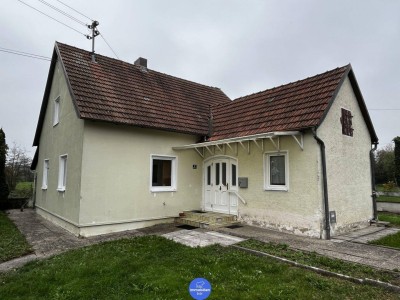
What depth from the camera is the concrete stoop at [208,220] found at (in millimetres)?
9866

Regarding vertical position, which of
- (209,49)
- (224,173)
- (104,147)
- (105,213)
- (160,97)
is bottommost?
(105,213)

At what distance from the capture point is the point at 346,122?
396 inches

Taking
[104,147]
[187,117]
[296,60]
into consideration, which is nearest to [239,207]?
[187,117]

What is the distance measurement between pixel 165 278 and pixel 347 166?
26.5 ft

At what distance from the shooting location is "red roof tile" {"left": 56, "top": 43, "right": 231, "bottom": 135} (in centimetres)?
977

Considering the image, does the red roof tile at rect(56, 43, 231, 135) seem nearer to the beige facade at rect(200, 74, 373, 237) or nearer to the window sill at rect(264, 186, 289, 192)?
the beige facade at rect(200, 74, 373, 237)

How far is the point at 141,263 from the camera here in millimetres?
5730

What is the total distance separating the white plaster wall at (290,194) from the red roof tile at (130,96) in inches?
136

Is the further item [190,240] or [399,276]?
[190,240]

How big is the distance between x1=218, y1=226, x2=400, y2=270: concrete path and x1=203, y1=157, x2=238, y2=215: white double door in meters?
1.69

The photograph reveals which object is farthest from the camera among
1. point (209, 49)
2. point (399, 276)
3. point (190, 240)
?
point (209, 49)

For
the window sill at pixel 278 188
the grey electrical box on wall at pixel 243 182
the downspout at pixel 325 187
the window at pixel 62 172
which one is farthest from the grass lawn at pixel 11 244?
the downspout at pixel 325 187

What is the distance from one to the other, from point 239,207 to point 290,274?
549 cm

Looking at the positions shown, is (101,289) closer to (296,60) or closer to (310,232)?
(310,232)
